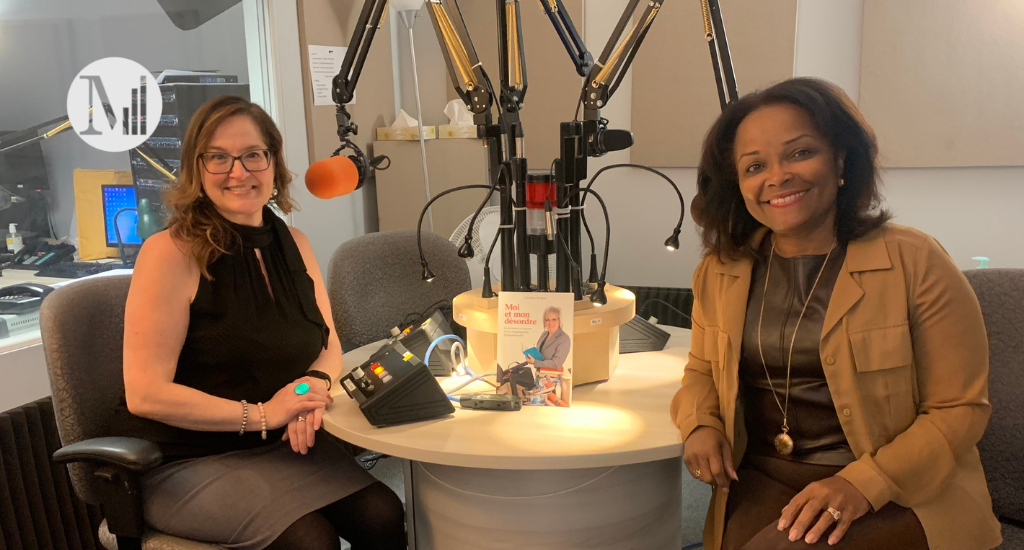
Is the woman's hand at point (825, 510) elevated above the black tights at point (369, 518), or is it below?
above

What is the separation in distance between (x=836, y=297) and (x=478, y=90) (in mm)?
889

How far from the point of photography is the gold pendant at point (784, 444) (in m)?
1.37

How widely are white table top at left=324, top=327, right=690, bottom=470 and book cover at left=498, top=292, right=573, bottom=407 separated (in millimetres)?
41

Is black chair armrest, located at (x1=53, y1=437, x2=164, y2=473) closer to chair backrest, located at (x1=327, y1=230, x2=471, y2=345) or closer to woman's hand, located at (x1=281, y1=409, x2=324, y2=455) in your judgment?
woman's hand, located at (x1=281, y1=409, x2=324, y2=455)

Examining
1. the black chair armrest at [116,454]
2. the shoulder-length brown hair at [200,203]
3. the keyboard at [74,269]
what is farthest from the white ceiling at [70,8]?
the black chair armrest at [116,454]

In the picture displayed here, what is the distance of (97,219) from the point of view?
2.39 meters

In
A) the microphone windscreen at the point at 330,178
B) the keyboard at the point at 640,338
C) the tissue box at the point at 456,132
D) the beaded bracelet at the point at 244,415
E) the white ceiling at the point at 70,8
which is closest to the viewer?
the beaded bracelet at the point at 244,415

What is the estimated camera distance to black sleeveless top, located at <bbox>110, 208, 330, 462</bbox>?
1.56m

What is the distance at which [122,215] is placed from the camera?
8.08 feet

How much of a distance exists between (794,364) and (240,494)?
113cm

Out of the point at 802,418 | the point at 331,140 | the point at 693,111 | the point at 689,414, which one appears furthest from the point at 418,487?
the point at 693,111

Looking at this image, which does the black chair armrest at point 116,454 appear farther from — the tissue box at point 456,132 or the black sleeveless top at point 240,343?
the tissue box at point 456,132

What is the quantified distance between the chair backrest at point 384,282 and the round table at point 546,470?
2.53ft

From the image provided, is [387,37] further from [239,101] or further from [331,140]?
[239,101]
